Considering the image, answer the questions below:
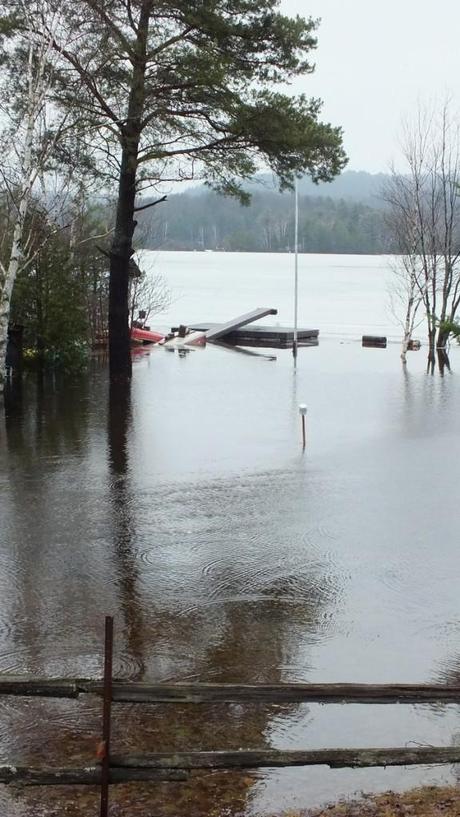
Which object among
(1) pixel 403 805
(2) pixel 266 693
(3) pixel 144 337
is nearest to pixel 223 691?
(2) pixel 266 693

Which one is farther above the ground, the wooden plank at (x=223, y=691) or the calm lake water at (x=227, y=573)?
the wooden plank at (x=223, y=691)

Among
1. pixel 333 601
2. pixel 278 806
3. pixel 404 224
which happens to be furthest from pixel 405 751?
pixel 404 224

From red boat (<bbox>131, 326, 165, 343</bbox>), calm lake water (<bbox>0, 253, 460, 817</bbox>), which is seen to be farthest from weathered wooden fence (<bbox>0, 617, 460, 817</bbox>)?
red boat (<bbox>131, 326, 165, 343</bbox>)

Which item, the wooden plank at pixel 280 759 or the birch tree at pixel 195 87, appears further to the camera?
the birch tree at pixel 195 87

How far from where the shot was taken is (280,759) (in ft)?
15.9

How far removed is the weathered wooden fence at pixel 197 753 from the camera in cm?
477

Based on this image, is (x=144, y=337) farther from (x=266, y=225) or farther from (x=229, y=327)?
(x=266, y=225)

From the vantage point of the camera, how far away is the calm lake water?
6.03 metres

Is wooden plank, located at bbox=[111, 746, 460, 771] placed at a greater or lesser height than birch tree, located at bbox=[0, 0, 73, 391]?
lesser

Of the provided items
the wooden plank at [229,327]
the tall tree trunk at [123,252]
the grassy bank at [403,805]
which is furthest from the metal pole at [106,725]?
the wooden plank at [229,327]

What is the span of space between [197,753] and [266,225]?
422 feet

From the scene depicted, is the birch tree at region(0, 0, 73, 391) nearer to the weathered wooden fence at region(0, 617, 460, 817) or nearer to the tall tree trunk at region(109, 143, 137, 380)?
the tall tree trunk at region(109, 143, 137, 380)

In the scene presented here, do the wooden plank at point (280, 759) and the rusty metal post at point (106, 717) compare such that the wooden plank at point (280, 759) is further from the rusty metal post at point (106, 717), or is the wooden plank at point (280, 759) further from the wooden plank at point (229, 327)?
the wooden plank at point (229, 327)

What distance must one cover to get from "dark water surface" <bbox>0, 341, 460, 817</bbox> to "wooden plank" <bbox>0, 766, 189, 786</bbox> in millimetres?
472
